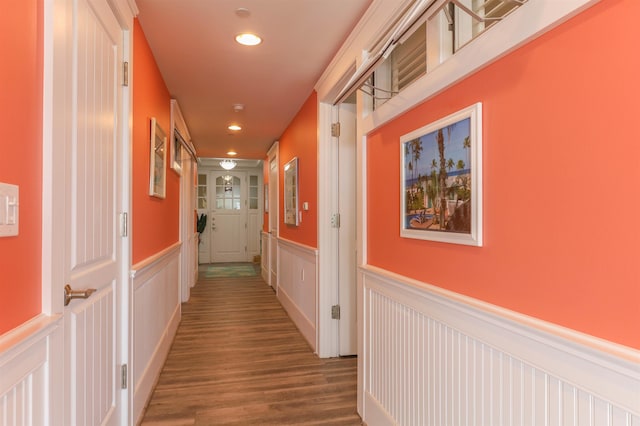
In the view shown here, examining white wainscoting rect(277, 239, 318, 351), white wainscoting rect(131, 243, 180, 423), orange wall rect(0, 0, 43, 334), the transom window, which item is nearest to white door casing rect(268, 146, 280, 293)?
white wainscoting rect(277, 239, 318, 351)

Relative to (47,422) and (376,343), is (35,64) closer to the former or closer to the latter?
(47,422)

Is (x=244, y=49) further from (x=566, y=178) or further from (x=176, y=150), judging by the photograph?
(x=566, y=178)

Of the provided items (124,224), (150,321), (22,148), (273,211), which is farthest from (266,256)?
(22,148)

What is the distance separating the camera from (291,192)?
4.38m

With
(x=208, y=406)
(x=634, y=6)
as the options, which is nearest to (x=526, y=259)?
(x=634, y=6)

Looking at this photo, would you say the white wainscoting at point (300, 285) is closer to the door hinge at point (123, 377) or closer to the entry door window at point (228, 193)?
the door hinge at point (123, 377)

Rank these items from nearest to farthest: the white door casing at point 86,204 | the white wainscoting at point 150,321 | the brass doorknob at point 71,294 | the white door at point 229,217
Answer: the white door casing at point 86,204, the brass doorknob at point 71,294, the white wainscoting at point 150,321, the white door at point 229,217

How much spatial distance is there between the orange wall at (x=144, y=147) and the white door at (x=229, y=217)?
20.2 ft

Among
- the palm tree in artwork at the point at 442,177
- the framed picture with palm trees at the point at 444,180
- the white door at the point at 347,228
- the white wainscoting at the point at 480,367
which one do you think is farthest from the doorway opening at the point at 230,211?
the palm tree in artwork at the point at 442,177

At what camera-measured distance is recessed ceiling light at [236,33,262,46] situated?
2299 millimetres

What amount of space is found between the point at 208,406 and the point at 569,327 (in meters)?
2.14

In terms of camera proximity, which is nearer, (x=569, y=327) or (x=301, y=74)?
(x=569, y=327)

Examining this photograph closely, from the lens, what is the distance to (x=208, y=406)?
2.33 metres

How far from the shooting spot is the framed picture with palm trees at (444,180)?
4.08 ft
